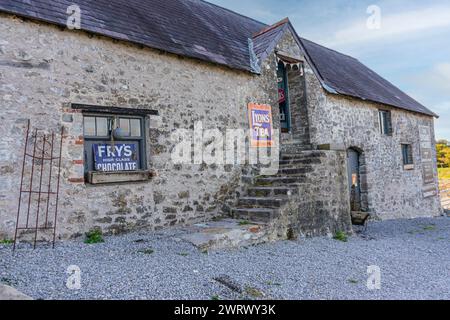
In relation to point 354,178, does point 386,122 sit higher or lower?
higher

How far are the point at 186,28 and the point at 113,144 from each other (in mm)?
3948

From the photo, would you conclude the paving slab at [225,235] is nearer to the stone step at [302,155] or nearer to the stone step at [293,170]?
the stone step at [293,170]

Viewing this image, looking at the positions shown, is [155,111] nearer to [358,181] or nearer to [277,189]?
[277,189]

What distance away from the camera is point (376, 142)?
13164 mm

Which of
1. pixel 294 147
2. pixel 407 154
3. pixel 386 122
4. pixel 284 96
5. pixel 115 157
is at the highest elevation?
pixel 284 96

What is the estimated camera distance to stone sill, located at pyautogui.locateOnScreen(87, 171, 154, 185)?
590cm

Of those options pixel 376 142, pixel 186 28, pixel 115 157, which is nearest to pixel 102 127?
pixel 115 157

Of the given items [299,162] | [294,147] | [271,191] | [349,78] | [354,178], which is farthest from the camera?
[349,78]

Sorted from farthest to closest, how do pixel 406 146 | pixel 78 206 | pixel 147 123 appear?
1. pixel 406 146
2. pixel 147 123
3. pixel 78 206
